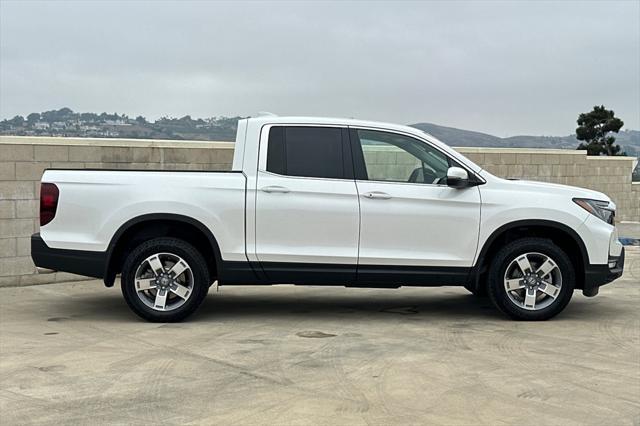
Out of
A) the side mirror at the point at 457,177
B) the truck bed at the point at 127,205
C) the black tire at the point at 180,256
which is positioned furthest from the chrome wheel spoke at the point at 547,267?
the black tire at the point at 180,256

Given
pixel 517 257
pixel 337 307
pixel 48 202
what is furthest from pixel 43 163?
pixel 517 257

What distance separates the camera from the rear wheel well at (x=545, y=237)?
25.4 feet

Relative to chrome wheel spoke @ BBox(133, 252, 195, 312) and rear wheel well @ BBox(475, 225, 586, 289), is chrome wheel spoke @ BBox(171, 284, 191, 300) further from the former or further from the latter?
rear wheel well @ BBox(475, 225, 586, 289)

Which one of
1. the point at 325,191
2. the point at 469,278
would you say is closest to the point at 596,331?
the point at 469,278

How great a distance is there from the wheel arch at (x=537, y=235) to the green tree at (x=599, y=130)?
159 feet

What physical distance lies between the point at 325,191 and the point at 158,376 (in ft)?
8.82

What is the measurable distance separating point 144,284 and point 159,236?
1.68 feet

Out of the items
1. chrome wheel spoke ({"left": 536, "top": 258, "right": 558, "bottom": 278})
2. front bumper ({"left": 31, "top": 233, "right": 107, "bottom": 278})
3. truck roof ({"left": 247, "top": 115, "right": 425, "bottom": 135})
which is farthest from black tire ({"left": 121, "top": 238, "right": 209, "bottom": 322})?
chrome wheel spoke ({"left": 536, "top": 258, "right": 558, "bottom": 278})

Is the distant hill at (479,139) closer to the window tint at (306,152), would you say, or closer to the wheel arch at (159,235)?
the window tint at (306,152)

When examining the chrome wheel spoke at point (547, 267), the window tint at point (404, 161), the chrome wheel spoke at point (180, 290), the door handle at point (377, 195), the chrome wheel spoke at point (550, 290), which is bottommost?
the chrome wheel spoke at point (180, 290)

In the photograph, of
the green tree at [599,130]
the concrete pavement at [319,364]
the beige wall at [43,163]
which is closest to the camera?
the concrete pavement at [319,364]

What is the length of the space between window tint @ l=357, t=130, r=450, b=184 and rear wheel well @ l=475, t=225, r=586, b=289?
878 mm

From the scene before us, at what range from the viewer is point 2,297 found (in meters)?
9.09

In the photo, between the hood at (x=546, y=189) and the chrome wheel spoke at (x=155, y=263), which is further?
the hood at (x=546, y=189)
